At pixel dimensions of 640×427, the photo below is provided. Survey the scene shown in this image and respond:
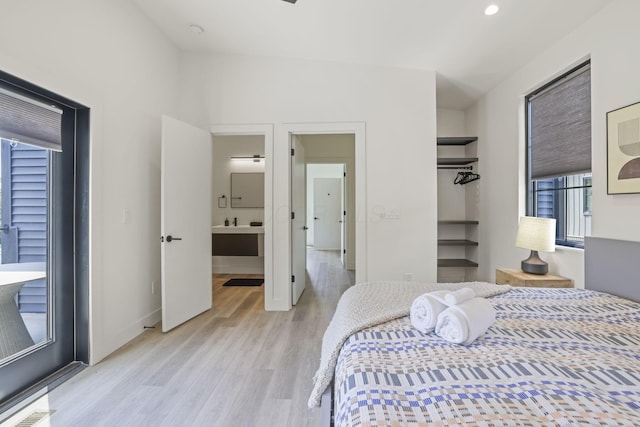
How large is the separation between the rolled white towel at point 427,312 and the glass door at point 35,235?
2.35 meters

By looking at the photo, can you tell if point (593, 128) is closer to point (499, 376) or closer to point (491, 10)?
point (491, 10)

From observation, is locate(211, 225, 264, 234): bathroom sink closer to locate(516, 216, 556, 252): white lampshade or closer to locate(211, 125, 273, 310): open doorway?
locate(211, 125, 273, 310): open doorway

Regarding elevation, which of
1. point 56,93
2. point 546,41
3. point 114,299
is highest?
point 546,41

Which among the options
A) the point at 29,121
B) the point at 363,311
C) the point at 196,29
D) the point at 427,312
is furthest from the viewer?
the point at 196,29

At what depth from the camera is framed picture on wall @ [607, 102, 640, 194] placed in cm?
179

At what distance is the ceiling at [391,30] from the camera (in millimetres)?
2195

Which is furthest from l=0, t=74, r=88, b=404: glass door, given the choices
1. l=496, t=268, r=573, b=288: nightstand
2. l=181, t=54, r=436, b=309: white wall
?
l=496, t=268, r=573, b=288: nightstand

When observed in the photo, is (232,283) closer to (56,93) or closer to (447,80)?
(56,93)

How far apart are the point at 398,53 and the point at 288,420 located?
3.19 m

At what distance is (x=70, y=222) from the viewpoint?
2.13 meters

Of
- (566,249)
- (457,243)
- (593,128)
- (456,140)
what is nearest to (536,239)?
(566,249)

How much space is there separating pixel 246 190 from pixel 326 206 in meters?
3.42

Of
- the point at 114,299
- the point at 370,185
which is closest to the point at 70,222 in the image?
the point at 114,299

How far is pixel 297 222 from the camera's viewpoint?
361 centimetres
